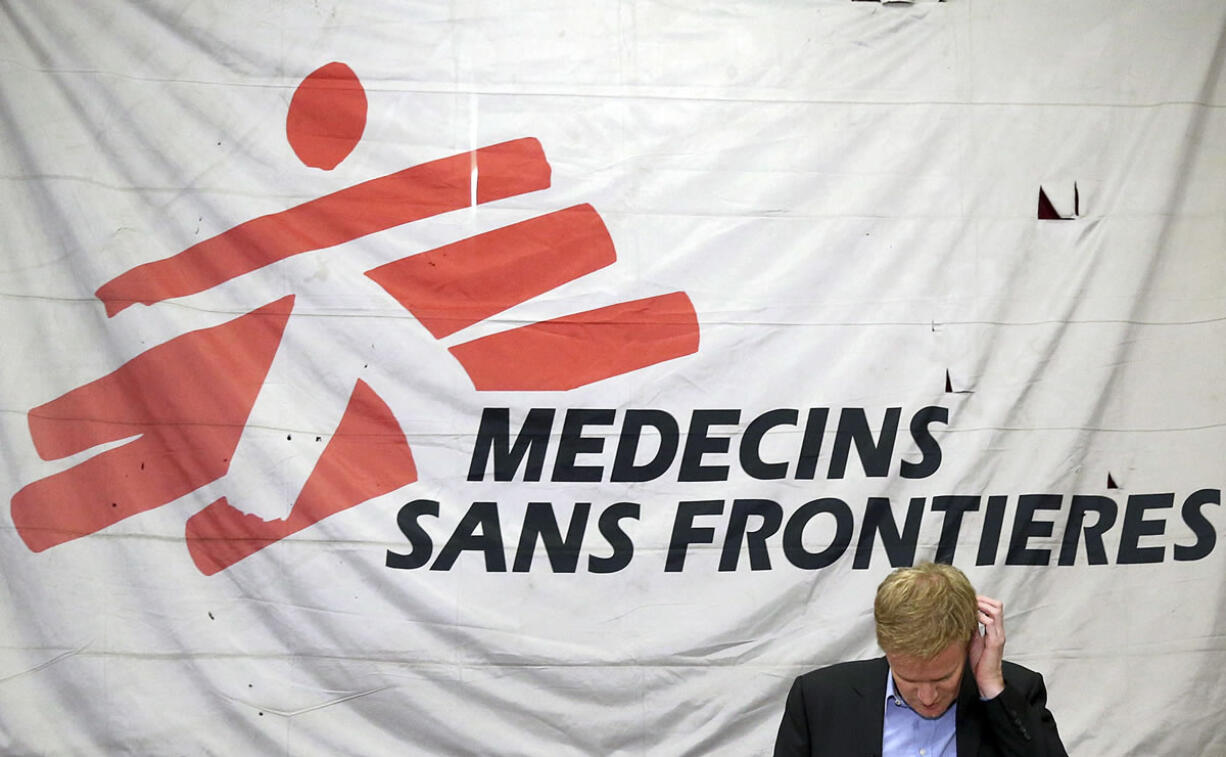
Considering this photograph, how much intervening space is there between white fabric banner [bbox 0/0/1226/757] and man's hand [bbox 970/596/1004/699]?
0.93m

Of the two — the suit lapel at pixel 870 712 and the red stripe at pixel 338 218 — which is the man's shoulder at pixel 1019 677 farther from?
the red stripe at pixel 338 218

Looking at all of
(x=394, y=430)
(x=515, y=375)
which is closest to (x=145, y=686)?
(x=394, y=430)

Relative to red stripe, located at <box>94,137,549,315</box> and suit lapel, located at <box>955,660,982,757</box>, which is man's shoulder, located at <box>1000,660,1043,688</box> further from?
red stripe, located at <box>94,137,549,315</box>

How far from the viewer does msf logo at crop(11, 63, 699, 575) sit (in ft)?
8.16

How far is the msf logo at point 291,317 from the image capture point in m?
2.49

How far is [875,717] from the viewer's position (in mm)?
1651

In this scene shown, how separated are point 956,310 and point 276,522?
5.12 ft

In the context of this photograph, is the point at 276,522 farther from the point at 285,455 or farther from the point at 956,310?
the point at 956,310

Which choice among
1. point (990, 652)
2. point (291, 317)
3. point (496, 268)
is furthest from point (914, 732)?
point (291, 317)

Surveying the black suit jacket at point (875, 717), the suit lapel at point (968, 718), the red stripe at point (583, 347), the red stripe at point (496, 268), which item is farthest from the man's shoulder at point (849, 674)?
the red stripe at point (496, 268)

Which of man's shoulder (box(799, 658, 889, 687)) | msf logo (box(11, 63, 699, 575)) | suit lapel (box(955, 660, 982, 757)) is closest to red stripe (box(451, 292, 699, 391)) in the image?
msf logo (box(11, 63, 699, 575))

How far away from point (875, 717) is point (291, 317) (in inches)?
59.1

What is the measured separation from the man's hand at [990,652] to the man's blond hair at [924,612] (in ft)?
0.17

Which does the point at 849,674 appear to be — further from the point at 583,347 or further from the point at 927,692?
the point at 583,347
